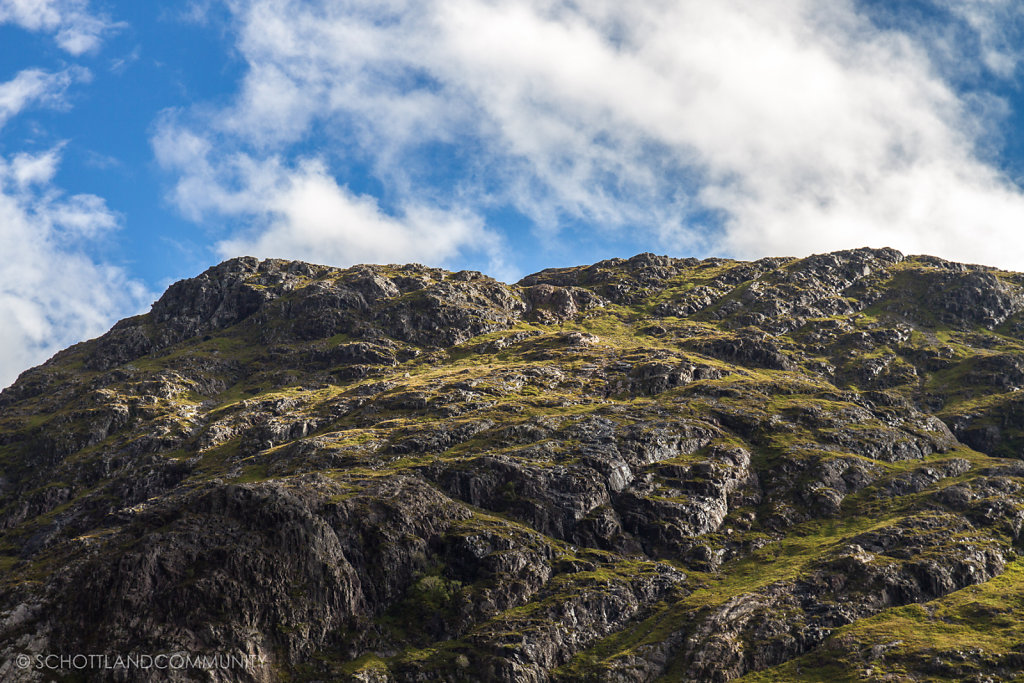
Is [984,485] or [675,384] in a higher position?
[675,384]

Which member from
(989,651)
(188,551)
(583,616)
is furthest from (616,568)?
(188,551)

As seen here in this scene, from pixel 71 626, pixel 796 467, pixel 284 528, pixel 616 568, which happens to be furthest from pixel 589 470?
pixel 71 626

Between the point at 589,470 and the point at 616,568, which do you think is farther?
the point at 589,470

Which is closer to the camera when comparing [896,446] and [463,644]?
[463,644]

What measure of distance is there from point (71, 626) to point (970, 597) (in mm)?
121327

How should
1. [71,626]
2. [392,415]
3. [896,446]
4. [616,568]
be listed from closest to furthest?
[71,626] < [616,568] < [896,446] < [392,415]

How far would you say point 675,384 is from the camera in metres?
191

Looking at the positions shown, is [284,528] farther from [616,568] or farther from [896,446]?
[896,446]

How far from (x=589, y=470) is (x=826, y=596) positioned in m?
46.0

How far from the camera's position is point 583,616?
103188 mm

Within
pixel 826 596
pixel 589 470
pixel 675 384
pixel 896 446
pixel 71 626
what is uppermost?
pixel 675 384

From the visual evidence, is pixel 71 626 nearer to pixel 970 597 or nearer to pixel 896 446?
pixel 970 597

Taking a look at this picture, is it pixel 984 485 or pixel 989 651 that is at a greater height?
pixel 984 485

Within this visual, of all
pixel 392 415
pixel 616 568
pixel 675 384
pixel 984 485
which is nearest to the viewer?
pixel 616 568
